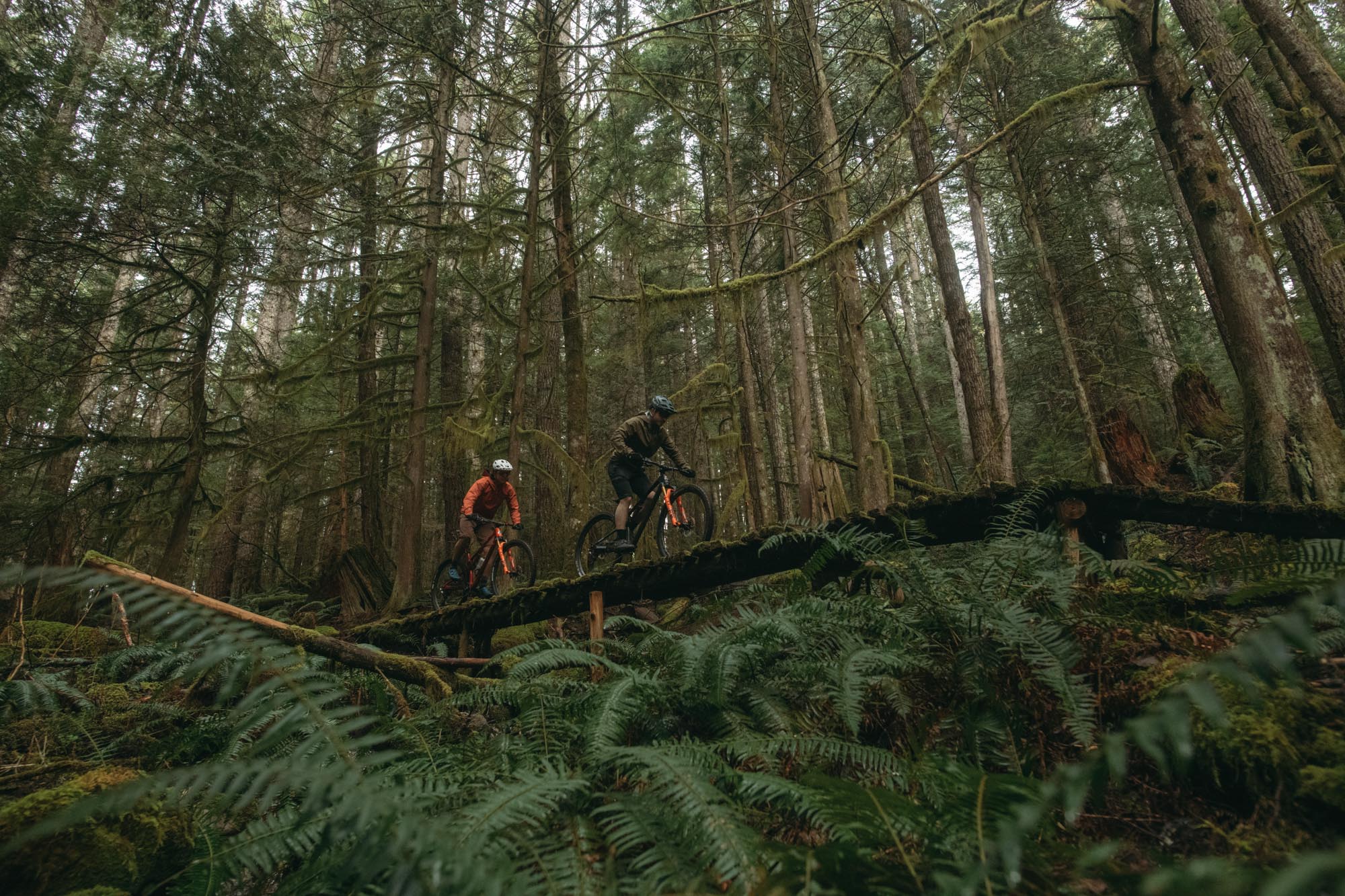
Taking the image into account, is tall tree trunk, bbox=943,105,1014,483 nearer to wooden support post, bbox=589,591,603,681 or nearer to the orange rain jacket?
wooden support post, bbox=589,591,603,681

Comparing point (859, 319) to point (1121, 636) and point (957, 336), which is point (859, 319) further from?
point (1121, 636)

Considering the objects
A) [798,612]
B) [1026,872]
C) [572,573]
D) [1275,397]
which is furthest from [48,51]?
[1275,397]

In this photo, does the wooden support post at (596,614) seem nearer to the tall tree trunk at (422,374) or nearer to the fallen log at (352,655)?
the fallen log at (352,655)

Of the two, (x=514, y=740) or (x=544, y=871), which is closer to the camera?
(x=544, y=871)

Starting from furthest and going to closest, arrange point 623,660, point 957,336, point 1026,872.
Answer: point 957,336
point 623,660
point 1026,872

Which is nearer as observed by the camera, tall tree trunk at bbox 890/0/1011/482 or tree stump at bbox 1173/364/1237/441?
tree stump at bbox 1173/364/1237/441

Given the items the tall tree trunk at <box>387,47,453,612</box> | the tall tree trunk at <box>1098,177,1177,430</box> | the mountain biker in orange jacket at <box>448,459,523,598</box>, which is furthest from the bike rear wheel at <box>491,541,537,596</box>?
the tall tree trunk at <box>1098,177,1177,430</box>

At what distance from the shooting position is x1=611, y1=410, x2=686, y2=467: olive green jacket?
8.67 metres

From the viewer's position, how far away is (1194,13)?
6289 millimetres

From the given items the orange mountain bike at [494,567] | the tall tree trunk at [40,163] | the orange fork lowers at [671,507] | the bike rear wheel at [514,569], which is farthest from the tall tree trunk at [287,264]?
the orange fork lowers at [671,507]

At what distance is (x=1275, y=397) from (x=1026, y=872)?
239 inches

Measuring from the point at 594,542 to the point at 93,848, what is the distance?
7.19 m

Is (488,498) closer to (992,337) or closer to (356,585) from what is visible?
(356,585)

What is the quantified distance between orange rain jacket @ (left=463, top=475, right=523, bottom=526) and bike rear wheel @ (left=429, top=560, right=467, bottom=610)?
927 millimetres
